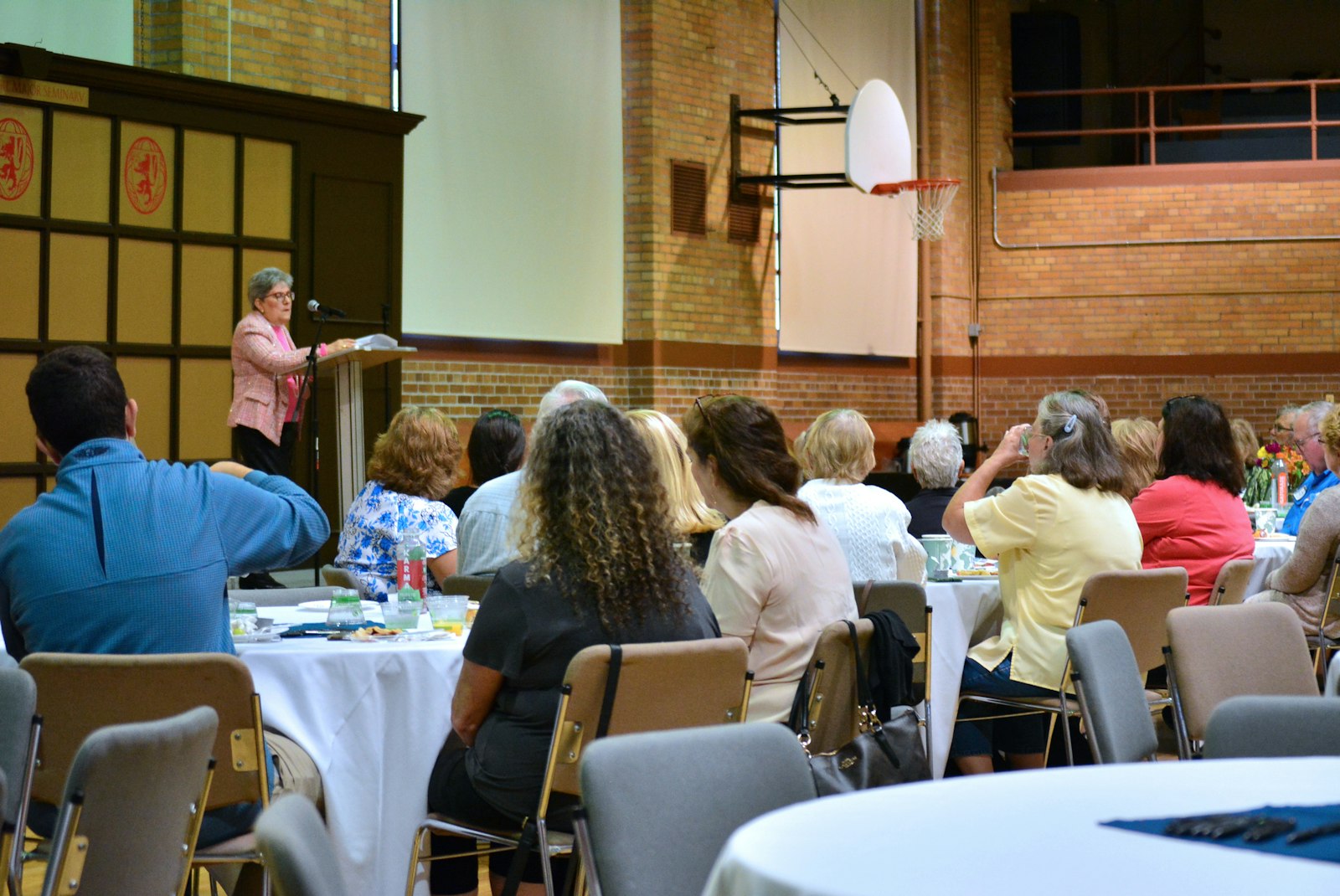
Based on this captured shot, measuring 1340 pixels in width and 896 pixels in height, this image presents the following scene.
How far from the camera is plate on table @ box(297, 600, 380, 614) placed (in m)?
4.25

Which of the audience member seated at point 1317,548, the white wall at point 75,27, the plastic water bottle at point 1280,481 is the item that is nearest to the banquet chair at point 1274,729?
the audience member seated at point 1317,548

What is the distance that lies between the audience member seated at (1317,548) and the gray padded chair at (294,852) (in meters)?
4.23


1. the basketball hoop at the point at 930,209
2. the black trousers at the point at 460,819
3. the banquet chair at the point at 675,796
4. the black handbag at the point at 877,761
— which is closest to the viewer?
the banquet chair at the point at 675,796

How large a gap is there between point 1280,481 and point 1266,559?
72.1 inches

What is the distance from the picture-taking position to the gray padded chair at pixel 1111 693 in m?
2.95

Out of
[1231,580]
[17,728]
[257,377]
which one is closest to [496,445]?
[1231,580]

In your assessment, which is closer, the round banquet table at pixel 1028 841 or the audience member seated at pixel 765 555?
the round banquet table at pixel 1028 841

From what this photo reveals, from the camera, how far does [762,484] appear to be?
139 inches

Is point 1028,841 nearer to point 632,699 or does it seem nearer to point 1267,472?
point 632,699

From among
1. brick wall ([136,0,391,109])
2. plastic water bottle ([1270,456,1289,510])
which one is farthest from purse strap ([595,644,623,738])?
brick wall ([136,0,391,109])

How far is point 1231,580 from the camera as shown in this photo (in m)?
5.04

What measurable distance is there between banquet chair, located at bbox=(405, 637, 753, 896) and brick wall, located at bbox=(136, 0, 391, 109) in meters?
6.38

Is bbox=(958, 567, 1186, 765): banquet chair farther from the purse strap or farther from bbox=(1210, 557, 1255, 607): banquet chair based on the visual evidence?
the purse strap

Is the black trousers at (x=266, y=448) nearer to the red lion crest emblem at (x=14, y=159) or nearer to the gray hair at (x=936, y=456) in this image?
the red lion crest emblem at (x=14, y=159)
